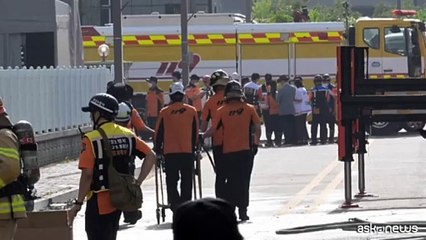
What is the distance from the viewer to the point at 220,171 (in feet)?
51.5

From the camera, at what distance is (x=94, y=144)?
9.92 metres

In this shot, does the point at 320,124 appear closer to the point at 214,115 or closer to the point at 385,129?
the point at 385,129

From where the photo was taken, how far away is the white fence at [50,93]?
77.2ft

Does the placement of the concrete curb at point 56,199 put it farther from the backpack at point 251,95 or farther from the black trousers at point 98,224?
the backpack at point 251,95

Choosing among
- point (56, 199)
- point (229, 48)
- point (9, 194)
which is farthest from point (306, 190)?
point (229, 48)

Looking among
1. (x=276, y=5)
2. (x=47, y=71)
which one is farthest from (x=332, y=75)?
(x=276, y=5)

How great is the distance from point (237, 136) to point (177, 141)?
2.37 ft

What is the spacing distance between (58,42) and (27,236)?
19.7 m

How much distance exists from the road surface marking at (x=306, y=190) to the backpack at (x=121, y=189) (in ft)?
22.4

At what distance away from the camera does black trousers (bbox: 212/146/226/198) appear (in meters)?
15.6

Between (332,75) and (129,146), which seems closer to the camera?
(129,146)

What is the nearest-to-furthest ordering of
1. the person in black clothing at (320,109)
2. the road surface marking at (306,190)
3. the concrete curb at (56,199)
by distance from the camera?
the concrete curb at (56,199) < the road surface marking at (306,190) < the person in black clothing at (320,109)

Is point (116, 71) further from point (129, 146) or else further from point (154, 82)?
point (129, 146)

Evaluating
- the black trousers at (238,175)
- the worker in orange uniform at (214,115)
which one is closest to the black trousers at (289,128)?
the worker in orange uniform at (214,115)
